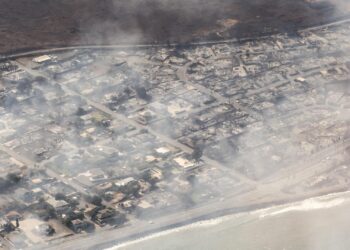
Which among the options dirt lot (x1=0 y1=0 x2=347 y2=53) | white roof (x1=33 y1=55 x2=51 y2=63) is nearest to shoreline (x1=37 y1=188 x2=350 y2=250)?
white roof (x1=33 y1=55 x2=51 y2=63)

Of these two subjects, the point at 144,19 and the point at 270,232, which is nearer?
the point at 270,232

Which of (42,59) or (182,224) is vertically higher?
(42,59)

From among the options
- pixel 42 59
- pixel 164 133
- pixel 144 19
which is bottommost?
pixel 164 133

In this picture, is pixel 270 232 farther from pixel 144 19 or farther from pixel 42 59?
pixel 144 19

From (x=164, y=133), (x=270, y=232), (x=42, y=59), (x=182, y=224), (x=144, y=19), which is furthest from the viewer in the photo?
(x=144, y=19)

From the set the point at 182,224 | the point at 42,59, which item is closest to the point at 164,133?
the point at 182,224

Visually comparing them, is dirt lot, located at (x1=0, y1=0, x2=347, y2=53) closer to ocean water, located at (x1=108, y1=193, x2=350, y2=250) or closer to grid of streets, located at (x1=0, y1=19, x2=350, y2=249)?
grid of streets, located at (x1=0, y1=19, x2=350, y2=249)

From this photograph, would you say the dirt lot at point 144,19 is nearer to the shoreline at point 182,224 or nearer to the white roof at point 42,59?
the white roof at point 42,59
